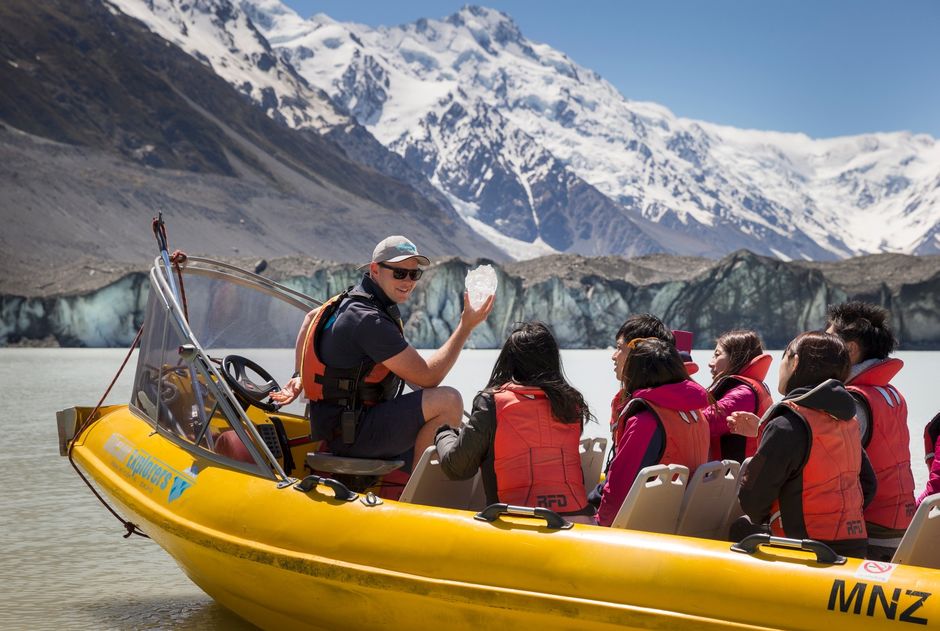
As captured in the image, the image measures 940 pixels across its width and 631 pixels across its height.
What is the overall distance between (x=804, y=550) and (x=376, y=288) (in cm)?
233

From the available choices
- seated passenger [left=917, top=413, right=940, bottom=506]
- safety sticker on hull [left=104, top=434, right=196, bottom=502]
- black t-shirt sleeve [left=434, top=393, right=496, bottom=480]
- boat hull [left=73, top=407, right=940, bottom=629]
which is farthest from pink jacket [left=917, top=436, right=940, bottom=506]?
→ safety sticker on hull [left=104, top=434, right=196, bottom=502]

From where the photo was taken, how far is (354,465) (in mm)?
4867

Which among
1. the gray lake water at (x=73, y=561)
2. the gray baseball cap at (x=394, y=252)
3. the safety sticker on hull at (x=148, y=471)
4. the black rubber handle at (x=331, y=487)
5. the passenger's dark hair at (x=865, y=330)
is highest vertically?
the passenger's dark hair at (x=865, y=330)

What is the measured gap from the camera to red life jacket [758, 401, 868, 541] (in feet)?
11.6

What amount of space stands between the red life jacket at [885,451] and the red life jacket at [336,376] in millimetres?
2109

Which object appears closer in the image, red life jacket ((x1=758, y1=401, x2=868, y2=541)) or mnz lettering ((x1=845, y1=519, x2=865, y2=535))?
red life jacket ((x1=758, y1=401, x2=868, y2=541))

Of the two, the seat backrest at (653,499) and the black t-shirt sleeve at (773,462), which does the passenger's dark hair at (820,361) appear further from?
the seat backrest at (653,499)

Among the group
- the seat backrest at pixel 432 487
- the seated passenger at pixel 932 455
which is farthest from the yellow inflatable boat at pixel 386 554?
the seated passenger at pixel 932 455

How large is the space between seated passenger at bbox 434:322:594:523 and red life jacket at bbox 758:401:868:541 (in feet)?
2.75

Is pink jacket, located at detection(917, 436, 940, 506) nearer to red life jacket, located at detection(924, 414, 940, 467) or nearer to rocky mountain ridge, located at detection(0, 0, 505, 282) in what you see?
red life jacket, located at detection(924, 414, 940, 467)

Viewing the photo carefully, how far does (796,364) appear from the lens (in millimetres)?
3668

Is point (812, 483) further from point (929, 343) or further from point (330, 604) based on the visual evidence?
point (929, 343)

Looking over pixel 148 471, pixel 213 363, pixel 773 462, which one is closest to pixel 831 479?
pixel 773 462

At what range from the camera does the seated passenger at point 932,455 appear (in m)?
4.38
